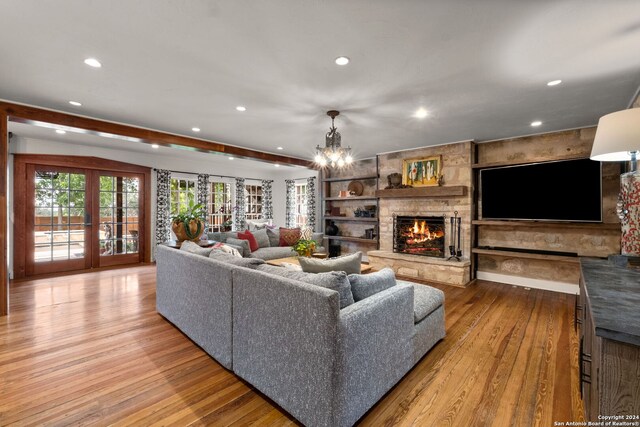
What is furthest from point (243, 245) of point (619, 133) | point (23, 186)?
point (619, 133)

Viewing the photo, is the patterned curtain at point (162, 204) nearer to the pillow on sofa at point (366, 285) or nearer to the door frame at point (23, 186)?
the door frame at point (23, 186)

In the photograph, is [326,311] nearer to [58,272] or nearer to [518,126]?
[518,126]

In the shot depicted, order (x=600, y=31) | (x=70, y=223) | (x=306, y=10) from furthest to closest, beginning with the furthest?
(x=70, y=223) < (x=600, y=31) < (x=306, y=10)

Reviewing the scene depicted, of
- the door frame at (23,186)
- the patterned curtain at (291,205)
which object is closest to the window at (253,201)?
the patterned curtain at (291,205)

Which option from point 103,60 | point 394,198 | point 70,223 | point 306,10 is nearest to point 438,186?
point 394,198

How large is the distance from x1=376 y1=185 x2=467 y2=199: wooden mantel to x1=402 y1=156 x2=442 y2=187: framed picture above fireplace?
0.66 ft

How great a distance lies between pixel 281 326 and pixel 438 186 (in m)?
4.28

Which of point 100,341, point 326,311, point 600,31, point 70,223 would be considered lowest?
point 100,341

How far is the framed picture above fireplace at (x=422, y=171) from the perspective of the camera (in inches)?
206

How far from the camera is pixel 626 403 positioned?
1.02m

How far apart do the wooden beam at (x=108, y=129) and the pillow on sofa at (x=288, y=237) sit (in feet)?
5.69

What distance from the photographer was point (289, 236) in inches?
248

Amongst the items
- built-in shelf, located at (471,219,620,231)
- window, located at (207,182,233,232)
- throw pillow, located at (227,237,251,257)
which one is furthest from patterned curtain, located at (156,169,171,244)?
built-in shelf, located at (471,219,620,231)

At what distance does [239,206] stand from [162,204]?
2036mm
